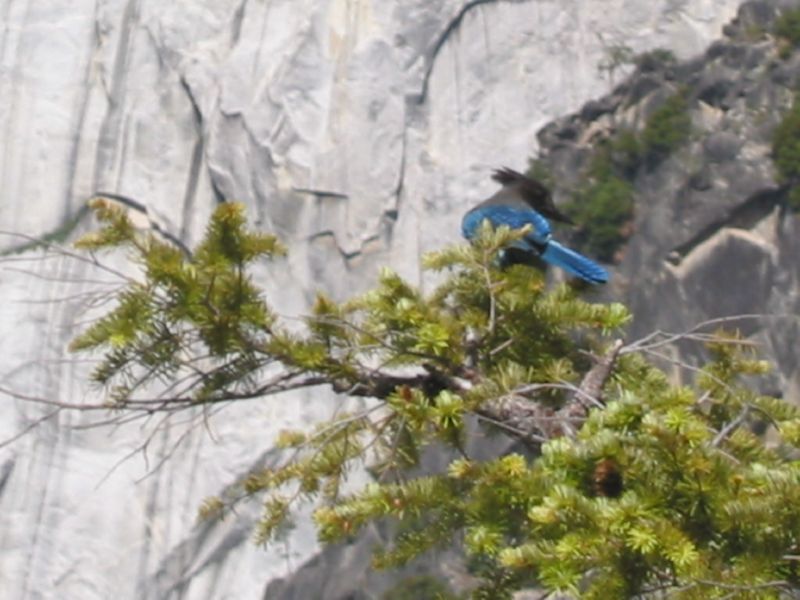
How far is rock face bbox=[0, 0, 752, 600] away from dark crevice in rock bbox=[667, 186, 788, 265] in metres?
0.04

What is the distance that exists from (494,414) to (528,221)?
0.67m

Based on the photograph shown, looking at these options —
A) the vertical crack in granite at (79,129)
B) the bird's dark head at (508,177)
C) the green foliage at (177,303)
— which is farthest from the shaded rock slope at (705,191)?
the green foliage at (177,303)

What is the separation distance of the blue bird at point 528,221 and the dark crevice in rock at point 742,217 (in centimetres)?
1052

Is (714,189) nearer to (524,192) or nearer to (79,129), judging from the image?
(79,129)

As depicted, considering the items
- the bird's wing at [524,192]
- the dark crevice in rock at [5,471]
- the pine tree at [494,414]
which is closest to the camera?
the pine tree at [494,414]

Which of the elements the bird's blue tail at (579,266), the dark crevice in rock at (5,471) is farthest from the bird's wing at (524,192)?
the dark crevice in rock at (5,471)

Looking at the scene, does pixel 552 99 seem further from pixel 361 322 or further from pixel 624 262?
pixel 361 322

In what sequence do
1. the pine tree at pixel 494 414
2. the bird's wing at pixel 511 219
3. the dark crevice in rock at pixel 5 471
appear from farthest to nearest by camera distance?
the dark crevice in rock at pixel 5 471
the bird's wing at pixel 511 219
the pine tree at pixel 494 414

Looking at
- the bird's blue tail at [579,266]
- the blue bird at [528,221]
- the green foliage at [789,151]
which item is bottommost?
the bird's blue tail at [579,266]

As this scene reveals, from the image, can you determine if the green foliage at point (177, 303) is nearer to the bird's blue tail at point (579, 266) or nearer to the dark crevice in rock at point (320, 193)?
the bird's blue tail at point (579, 266)

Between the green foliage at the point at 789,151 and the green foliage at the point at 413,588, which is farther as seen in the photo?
the green foliage at the point at 789,151

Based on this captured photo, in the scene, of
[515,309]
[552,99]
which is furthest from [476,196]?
[515,309]

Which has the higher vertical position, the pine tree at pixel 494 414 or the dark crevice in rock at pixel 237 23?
the dark crevice in rock at pixel 237 23

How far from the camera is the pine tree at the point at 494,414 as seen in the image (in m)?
1.59
